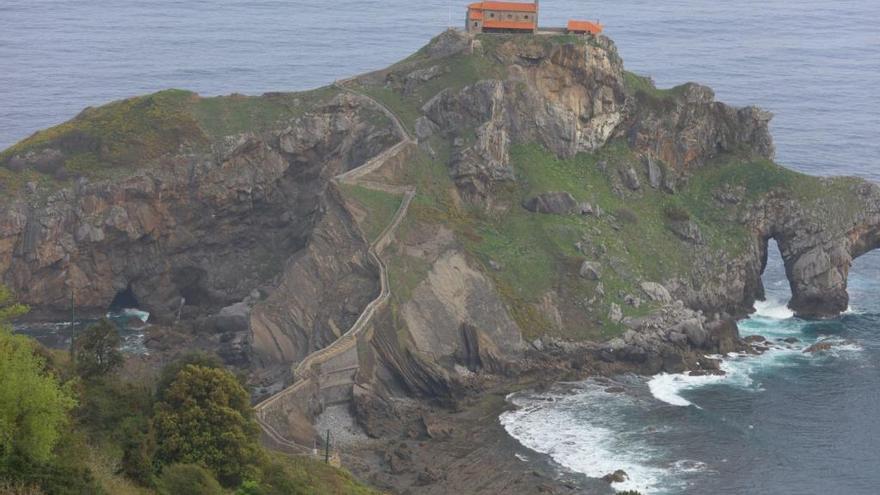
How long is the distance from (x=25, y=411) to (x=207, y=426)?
17709 mm

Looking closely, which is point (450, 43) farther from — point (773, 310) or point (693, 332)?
point (773, 310)

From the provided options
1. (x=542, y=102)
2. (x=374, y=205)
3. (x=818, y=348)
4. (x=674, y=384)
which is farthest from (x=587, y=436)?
(x=542, y=102)

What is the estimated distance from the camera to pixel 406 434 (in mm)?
97062

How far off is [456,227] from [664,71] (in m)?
81.3

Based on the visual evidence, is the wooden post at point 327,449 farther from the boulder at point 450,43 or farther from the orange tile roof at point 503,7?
the orange tile roof at point 503,7

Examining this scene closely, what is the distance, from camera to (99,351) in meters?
79.6

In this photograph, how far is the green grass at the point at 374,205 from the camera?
11231 cm

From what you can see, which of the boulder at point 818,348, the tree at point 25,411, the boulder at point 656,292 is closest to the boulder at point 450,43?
the boulder at point 656,292

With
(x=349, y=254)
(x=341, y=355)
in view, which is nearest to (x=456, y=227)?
(x=349, y=254)

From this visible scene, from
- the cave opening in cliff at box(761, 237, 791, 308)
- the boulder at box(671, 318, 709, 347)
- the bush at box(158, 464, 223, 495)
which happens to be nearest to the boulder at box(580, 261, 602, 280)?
the boulder at box(671, 318, 709, 347)

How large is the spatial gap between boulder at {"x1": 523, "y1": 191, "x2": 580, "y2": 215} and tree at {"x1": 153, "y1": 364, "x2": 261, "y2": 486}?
50519 millimetres

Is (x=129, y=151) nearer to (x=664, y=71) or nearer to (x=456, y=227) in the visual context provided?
(x=456, y=227)

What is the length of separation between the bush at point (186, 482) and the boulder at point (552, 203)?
6244 cm

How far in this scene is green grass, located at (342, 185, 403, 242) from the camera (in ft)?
368
